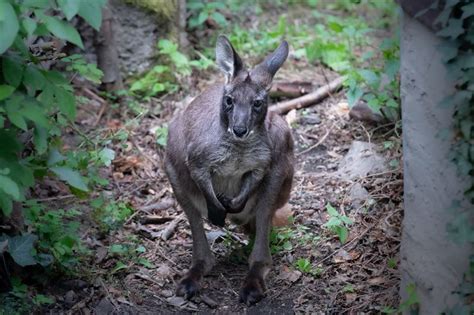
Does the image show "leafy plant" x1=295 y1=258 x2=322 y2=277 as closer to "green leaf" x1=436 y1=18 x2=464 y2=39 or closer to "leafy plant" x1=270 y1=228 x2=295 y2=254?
"leafy plant" x1=270 y1=228 x2=295 y2=254

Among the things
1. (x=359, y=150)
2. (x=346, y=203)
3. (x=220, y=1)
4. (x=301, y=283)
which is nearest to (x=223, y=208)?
(x=301, y=283)

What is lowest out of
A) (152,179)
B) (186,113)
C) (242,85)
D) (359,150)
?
(152,179)

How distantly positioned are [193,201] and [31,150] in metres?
1.20

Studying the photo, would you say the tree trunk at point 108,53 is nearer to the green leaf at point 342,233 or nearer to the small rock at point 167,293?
the small rock at point 167,293

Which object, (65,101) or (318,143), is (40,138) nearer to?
(65,101)

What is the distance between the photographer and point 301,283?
558 cm

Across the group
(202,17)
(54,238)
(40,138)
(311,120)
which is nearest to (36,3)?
(40,138)

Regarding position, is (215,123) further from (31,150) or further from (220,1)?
(220,1)

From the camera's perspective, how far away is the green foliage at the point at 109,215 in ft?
20.3

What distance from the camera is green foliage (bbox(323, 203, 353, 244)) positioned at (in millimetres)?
5875

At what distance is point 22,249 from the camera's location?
5.04 m

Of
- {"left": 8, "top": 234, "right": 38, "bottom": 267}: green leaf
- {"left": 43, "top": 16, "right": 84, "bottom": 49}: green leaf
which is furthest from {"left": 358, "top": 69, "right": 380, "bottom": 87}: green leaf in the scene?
{"left": 43, "top": 16, "right": 84, "bottom": 49}: green leaf

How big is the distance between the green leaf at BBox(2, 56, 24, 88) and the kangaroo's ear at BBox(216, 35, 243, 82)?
1.68 m

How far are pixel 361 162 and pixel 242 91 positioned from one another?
179 centimetres
